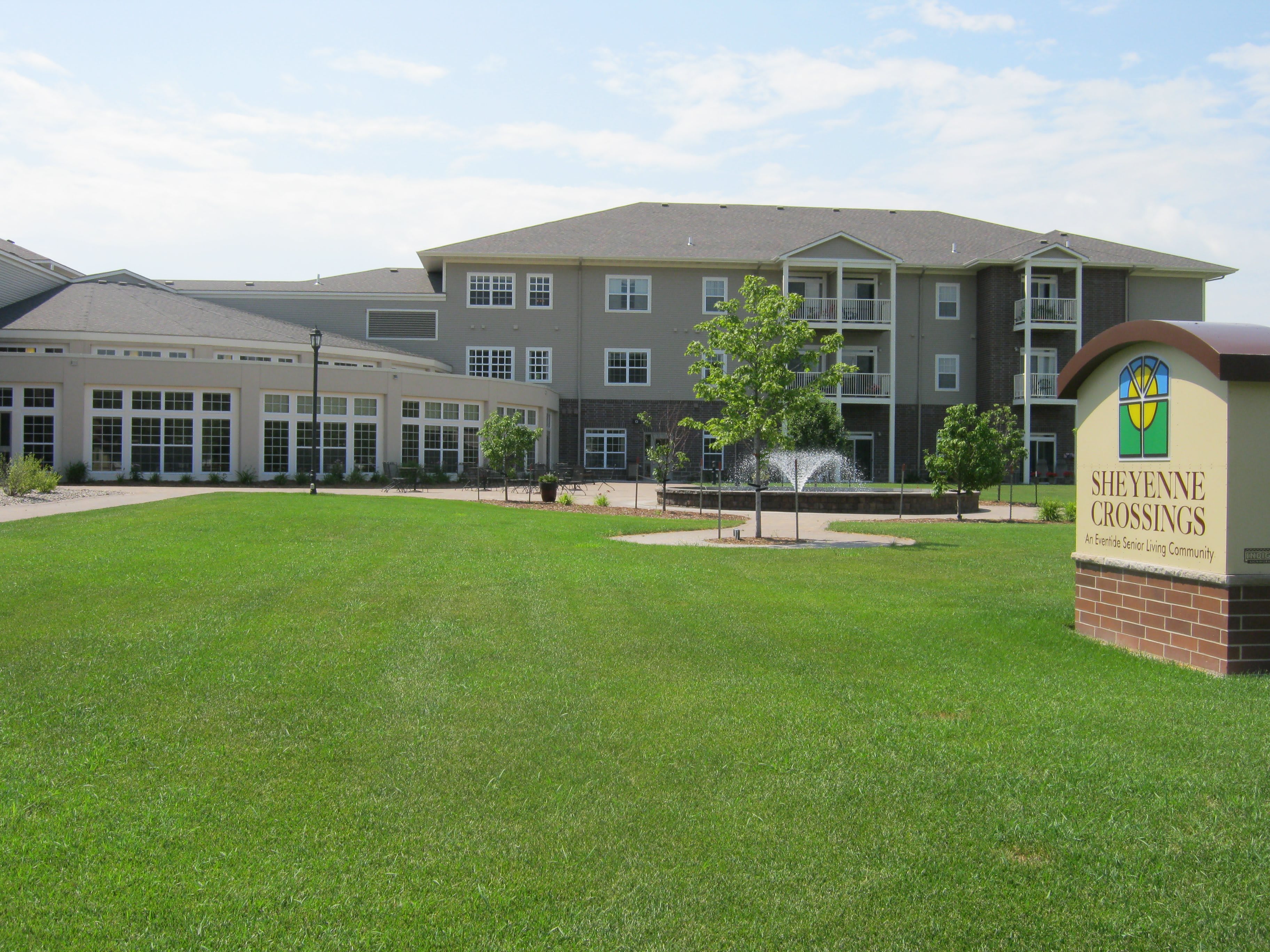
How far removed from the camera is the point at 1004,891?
3.59m

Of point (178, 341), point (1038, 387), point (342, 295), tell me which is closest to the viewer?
point (178, 341)

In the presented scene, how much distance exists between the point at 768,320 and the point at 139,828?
1441 centimetres

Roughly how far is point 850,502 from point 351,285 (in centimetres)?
2768

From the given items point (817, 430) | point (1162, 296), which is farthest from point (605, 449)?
point (1162, 296)

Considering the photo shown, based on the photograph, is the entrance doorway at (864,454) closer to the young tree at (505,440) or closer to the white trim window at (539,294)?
the white trim window at (539,294)

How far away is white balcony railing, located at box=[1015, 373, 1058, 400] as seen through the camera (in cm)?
4025

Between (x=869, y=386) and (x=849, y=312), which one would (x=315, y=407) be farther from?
(x=869, y=386)

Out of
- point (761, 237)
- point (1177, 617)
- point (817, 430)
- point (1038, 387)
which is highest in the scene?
point (761, 237)

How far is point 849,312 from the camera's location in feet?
134

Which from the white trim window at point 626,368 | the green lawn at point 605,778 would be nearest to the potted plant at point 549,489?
the green lawn at point 605,778

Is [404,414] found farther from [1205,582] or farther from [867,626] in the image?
[1205,582]

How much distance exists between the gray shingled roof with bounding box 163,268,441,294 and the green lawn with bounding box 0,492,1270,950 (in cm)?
3375

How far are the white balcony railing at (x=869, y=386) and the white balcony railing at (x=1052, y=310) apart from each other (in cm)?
613

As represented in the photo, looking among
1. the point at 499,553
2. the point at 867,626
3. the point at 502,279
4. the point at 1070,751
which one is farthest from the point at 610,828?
the point at 502,279
